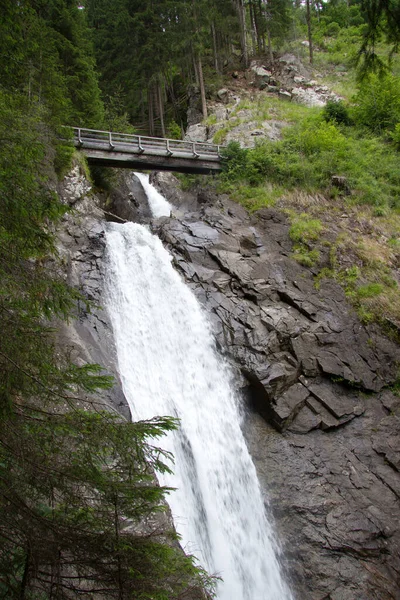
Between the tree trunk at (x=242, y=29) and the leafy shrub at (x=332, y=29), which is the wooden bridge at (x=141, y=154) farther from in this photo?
the leafy shrub at (x=332, y=29)

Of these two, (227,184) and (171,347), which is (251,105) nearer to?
(227,184)

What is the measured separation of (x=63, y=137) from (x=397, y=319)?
12.8 metres

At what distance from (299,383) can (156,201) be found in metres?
12.6

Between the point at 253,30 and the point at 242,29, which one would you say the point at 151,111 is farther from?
the point at 253,30

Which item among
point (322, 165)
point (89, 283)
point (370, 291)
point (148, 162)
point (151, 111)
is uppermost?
point (151, 111)

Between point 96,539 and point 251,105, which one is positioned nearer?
point 96,539

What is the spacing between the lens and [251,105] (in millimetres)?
25375

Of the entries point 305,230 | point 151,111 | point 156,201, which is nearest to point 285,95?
point 151,111

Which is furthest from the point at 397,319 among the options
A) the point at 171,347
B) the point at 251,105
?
the point at 251,105

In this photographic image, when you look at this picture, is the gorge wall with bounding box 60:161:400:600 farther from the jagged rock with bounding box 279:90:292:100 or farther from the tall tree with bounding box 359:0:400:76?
the jagged rock with bounding box 279:90:292:100

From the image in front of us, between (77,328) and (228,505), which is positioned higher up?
(77,328)

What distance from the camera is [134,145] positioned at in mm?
17484

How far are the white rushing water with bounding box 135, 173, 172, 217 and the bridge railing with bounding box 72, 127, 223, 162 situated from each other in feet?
8.46

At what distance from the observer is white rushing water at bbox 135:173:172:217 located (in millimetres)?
19562
